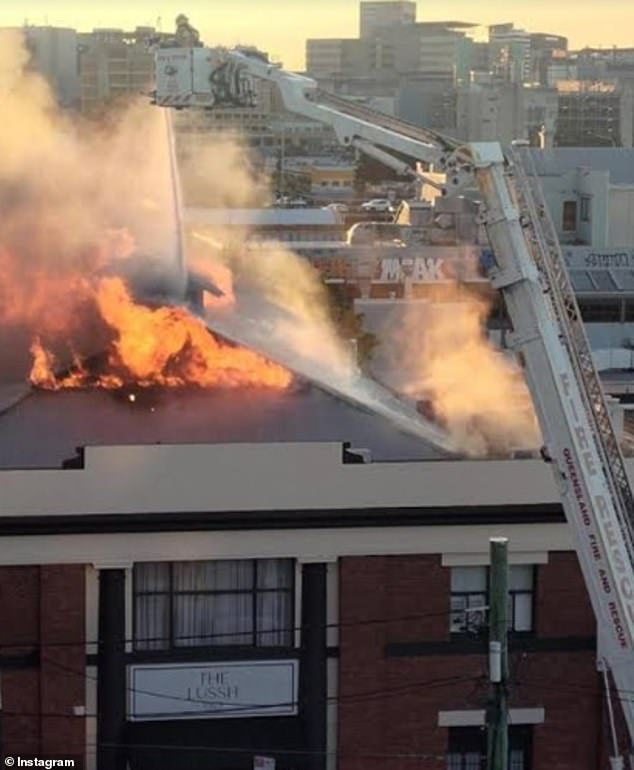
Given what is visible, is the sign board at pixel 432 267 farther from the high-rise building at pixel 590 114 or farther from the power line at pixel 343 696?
the high-rise building at pixel 590 114

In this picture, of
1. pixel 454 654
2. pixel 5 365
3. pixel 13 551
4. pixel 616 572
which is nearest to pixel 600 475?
pixel 616 572

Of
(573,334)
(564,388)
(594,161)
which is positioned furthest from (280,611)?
(594,161)

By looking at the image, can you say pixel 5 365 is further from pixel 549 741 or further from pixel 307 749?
pixel 549 741

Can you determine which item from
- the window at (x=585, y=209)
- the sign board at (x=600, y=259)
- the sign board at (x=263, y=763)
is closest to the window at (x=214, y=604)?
the sign board at (x=263, y=763)

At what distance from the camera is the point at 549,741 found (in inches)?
671

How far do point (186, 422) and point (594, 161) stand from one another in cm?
6126

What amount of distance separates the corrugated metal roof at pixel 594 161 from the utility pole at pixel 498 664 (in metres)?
59.1

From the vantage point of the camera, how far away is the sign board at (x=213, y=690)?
1653 cm

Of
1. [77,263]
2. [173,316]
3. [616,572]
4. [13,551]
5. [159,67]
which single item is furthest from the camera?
[77,263]

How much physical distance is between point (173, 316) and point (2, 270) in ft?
7.74

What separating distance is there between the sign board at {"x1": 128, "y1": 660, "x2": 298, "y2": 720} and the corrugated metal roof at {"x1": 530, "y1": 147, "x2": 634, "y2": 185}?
55344 millimetres

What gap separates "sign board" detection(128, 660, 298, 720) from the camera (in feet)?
54.2

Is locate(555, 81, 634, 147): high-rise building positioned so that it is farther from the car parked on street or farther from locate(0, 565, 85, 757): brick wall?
locate(0, 565, 85, 757): brick wall

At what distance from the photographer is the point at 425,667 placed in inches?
662
